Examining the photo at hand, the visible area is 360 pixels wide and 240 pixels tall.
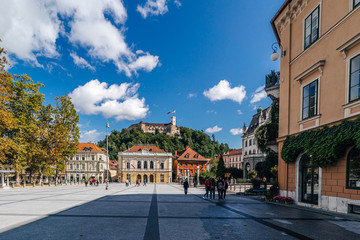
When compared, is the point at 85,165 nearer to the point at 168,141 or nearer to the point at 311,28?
the point at 168,141

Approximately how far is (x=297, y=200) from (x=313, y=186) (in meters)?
1.52

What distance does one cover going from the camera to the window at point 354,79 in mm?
8848

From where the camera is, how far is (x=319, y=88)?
11.0m

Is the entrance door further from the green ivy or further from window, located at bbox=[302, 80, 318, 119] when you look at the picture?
window, located at bbox=[302, 80, 318, 119]

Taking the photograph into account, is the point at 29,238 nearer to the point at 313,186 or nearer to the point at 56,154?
the point at 313,186

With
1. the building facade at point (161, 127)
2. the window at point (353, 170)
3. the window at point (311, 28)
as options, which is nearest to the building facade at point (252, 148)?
the window at point (311, 28)

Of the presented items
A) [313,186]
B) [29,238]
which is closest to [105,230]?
[29,238]

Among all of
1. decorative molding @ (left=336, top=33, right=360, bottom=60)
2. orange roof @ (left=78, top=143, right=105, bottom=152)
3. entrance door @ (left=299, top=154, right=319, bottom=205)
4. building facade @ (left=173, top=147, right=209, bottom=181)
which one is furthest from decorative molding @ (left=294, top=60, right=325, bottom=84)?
orange roof @ (left=78, top=143, right=105, bottom=152)

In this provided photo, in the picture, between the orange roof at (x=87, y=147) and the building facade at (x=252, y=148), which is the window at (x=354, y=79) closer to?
the building facade at (x=252, y=148)

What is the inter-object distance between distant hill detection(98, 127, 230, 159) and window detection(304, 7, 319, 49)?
303 ft

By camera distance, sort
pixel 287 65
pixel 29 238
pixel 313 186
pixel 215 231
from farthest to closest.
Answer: pixel 287 65
pixel 313 186
pixel 215 231
pixel 29 238

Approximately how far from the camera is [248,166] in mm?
57688

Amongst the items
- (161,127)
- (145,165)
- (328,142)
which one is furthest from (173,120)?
(328,142)

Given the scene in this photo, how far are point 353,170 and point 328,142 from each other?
1434 mm
